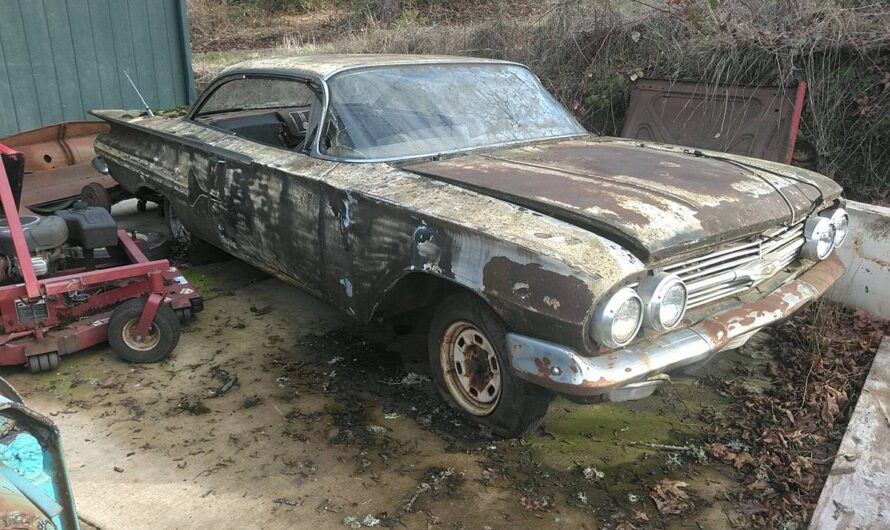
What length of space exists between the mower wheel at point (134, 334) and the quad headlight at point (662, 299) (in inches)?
103

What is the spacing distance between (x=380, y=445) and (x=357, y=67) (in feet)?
6.86

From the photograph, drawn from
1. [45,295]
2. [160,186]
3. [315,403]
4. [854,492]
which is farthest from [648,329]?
[160,186]

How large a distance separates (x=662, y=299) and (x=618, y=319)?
21cm

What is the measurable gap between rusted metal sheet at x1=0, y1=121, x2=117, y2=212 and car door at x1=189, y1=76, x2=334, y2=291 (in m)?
2.11

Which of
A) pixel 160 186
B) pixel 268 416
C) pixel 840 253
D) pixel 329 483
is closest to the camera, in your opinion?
pixel 329 483

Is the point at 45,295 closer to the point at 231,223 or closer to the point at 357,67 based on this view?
the point at 231,223

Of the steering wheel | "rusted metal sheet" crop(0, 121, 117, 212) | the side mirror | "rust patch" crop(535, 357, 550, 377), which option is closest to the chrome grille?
"rust patch" crop(535, 357, 550, 377)

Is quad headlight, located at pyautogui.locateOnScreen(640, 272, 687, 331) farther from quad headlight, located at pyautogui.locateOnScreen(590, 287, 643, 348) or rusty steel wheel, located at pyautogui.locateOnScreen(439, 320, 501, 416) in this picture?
rusty steel wheel, located at pyautogui.locateOnScreen(439, 320, 501, 416)

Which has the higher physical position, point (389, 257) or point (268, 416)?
point (389, 257)

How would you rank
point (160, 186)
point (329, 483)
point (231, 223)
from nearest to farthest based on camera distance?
point (329, 483) < point (231, 223) < point (160, 186)

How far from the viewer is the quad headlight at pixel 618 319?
2.38 metres

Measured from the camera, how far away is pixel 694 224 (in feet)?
8.84

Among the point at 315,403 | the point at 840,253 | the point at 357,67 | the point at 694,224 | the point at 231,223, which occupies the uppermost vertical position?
the point at 357,67

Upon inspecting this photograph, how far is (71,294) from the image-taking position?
374cm
